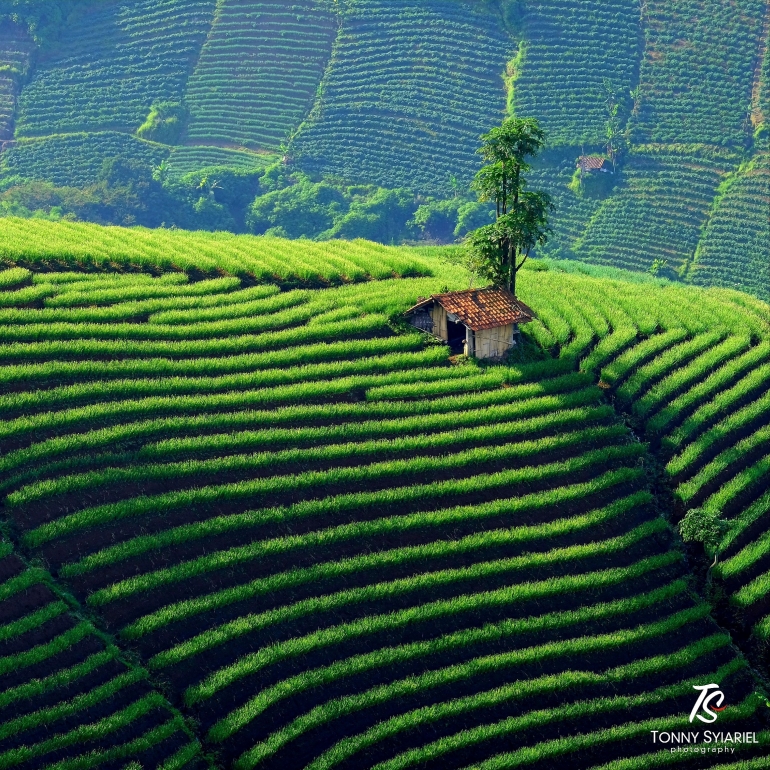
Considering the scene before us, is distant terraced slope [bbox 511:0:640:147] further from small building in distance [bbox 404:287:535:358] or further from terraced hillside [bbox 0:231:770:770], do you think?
small building in distance [bbox 404:287:535:358]

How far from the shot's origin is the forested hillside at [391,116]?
2584 inches

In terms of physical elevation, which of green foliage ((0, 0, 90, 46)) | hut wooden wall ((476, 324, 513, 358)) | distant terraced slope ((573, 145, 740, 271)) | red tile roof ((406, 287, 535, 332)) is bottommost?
hut wooden wall ((476, 324, 513, 358))

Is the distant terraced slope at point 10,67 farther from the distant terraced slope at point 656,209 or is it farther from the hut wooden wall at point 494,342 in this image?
the hut wooden wall at point 494,342

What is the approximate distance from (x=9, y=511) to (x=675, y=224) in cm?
5040

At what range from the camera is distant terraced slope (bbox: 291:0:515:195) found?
7069 centimetres

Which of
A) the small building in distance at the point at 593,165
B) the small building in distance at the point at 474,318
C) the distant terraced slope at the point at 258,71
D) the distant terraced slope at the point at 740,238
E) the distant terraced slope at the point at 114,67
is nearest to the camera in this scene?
the small building in distance at the point at 474,318

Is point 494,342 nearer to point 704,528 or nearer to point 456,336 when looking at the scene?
point 456,336

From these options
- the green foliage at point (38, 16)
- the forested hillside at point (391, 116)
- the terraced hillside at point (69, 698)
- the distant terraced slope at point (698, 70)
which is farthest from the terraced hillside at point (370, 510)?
the green foliage at point (38, 16)

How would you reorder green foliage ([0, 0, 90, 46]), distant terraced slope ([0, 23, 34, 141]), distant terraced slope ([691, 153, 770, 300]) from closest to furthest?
distant terraced slope ([691, 153, 770, 300])
distant terraced slope ([0, 23, 34, 141])
green foliage ([0, 0, 90, 46])

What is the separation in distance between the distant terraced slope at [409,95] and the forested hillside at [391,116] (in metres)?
0.16

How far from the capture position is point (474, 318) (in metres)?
30.5

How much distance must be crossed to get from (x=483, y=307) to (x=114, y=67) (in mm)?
57502

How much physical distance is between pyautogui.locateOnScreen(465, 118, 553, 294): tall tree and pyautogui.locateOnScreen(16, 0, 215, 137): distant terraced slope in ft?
166

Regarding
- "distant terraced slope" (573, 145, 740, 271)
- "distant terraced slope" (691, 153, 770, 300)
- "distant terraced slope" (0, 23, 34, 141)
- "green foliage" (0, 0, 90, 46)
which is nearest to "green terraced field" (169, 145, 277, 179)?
"distant terraced slope" (0, 23, 34, 141)
